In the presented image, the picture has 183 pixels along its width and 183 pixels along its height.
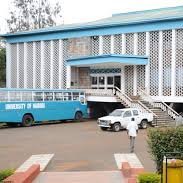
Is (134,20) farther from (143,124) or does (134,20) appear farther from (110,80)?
(143,124)

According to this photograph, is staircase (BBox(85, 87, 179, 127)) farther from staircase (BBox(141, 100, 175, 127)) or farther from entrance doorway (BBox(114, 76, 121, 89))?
entrance doorway (BBox(114, 76, 121, 89))

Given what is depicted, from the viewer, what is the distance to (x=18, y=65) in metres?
46.5

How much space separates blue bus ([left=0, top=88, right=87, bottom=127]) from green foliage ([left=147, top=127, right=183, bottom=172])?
20.7m

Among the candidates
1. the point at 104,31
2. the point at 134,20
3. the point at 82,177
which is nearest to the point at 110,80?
the point at 104,31

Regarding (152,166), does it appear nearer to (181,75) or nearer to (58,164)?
(58,164)

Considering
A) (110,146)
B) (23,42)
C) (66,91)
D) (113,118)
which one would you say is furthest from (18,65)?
(110,146)

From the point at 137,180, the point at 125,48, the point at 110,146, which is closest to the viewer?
the point at 137,180

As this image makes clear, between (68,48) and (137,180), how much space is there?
33402mm

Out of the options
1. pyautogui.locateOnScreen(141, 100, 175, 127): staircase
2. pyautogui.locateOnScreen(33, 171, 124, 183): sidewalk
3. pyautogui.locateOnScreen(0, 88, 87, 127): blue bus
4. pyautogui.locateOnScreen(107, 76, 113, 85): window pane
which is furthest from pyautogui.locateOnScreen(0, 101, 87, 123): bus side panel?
pyautogui.locateOnScreen(33, 171, 124, 183): sidewalk

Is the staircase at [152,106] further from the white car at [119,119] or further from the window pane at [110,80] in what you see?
the window pane at [110,80]

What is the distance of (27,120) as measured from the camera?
3334 centimetres

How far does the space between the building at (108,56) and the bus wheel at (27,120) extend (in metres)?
8.05

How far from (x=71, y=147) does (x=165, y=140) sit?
9.91 metres

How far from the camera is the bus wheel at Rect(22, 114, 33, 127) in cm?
3297
